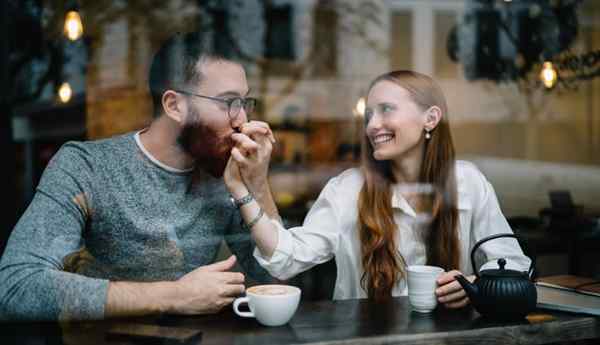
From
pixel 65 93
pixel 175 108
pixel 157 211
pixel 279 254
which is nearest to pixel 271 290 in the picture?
pixel 279 254

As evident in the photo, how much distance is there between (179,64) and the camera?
2.05 meters

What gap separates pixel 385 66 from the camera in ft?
14.5

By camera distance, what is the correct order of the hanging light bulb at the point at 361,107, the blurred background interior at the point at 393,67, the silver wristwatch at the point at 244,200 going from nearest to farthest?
the silver wristwatch at the point at 244,200 → the hanging light bulb at the point at 361,107 → the blurred background interior at the point at 393,67

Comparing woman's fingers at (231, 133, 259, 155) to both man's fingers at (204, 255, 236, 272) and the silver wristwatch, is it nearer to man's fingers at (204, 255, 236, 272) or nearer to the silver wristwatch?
the silver wristwatch

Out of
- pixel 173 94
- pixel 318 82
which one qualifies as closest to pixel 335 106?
pixel 318 82

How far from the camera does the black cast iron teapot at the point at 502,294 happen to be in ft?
4.86

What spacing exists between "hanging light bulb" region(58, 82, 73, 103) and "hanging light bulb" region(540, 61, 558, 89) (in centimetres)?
242

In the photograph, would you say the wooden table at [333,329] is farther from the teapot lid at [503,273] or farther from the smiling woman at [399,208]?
the smiling woman at [399,208]

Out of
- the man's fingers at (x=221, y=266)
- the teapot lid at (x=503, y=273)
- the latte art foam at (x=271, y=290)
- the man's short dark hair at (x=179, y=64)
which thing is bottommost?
the latte art foam at (x=271, y=290)

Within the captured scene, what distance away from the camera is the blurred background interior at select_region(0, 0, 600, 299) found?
274cm

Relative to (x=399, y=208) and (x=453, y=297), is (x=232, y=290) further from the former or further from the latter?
(x=399, y=208)

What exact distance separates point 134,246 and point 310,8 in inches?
148

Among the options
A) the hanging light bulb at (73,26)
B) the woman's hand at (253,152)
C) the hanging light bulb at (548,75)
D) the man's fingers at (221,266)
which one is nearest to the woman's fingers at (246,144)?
the woman's hand at (253,152)

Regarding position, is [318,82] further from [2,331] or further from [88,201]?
[2,331]
